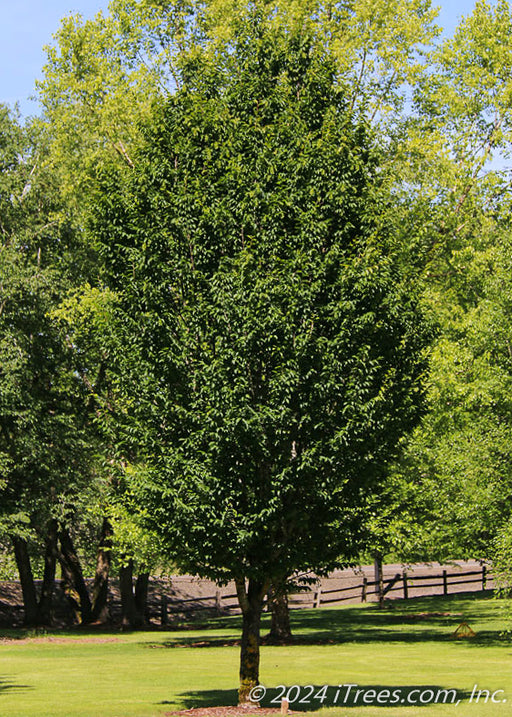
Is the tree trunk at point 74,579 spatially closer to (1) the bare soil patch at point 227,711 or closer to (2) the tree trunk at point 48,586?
(2) the tree trunk at point 48,586

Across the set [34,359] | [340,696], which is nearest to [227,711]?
[340,696]

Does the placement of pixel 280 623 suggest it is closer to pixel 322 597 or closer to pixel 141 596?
pixel 141 596

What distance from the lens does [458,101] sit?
3697cm

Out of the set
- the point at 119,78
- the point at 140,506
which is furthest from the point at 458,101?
the point at 140,506

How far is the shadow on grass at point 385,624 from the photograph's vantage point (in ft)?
99.2

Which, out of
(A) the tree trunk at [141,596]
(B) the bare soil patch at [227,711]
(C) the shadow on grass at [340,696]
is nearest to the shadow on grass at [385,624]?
(A) the tree trunk at [141,596]

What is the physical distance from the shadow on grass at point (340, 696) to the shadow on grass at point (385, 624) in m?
6.91

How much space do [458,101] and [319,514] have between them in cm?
2608

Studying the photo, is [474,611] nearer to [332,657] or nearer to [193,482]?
[332,657]

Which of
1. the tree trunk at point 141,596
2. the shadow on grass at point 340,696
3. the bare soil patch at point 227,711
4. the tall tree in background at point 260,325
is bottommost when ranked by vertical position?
the shadow on grass at point 340,696

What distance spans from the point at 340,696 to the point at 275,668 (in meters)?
4.87

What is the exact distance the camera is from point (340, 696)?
18.0 metres

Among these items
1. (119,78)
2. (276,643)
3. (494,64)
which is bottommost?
(276,643)

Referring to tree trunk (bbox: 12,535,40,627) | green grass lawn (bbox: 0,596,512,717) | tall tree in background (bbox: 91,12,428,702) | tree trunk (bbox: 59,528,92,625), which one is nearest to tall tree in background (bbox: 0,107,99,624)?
tree trunk (bbox: 12,535,40,627)
